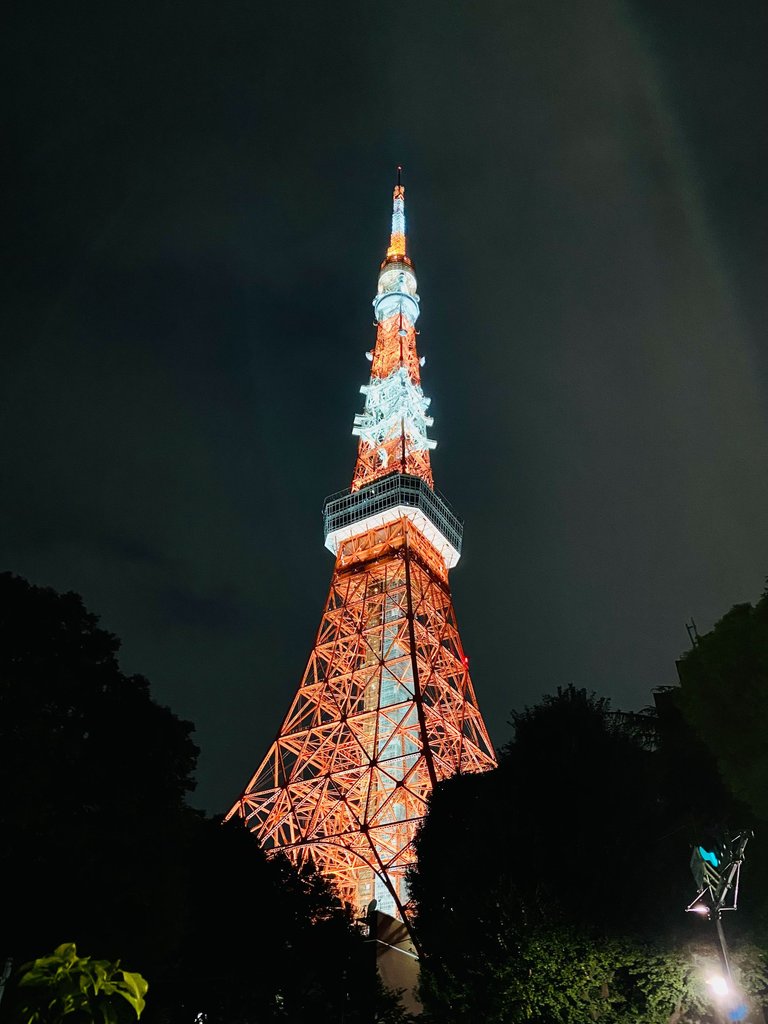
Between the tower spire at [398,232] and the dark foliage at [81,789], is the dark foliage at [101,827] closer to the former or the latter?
the dark foliage at [81,789]

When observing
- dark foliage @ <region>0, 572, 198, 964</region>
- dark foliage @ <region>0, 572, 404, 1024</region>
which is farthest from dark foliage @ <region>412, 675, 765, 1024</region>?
dark foliage @ <region>0, 572, 198, 964</region>

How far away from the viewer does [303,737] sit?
3284 centimetres

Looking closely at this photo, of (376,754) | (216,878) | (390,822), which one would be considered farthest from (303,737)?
(216,878)

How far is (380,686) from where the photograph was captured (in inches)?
1303

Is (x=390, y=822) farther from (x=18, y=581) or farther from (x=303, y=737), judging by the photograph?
(x=18, y=581)

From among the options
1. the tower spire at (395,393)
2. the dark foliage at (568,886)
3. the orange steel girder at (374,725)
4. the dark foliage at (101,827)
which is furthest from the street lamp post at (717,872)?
the tower spire at (395,393)

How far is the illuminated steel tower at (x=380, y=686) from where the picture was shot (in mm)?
28031

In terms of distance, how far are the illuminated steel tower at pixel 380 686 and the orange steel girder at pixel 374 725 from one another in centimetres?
6

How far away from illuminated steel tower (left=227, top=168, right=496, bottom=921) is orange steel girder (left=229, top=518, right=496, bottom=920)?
0.18 ft

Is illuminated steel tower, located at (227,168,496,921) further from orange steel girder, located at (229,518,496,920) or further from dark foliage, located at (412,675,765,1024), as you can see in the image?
dark foliage, located at (412,675,765,1024)

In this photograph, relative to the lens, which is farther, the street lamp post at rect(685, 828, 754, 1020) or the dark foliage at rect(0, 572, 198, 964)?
the dark foliage at rect(0, 572, 198, 964)

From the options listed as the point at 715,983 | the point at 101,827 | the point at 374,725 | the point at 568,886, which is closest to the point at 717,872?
the point at 715,983

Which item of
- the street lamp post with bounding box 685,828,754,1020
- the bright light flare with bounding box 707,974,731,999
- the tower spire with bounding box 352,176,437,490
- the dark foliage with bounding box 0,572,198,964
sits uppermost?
the tower spire with bounding box 352,176,437,490

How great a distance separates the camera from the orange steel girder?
27.7 meters
